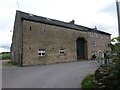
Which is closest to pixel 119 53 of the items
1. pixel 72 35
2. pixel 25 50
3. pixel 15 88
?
pixel 15 88

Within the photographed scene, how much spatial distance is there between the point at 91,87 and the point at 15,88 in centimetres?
393

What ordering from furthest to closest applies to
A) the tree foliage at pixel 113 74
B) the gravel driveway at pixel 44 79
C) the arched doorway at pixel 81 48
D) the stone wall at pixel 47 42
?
the arched doorway at pixel 81 48, the stone wall at pixel 47 42, the gravel driveway at pixel 44 79, the tree foliage at pixel 113 74

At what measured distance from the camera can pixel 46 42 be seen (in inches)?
675

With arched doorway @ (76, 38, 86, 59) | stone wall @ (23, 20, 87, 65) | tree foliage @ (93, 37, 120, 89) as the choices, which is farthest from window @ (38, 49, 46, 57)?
tree foliage @ (93, 37, 120, 89)

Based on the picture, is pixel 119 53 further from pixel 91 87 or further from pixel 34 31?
pixel 34 31

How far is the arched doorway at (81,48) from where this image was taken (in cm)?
2319

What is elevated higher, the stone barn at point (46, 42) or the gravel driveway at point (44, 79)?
the stone barn at point (46, 42)

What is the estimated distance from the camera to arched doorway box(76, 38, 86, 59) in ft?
76.1

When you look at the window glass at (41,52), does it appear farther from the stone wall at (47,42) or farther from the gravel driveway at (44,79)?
the gravel driveway at (44,79)

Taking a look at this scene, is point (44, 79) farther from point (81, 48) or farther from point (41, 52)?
point (81, 48)

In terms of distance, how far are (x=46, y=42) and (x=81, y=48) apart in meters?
10.3

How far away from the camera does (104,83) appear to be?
14.5 feet

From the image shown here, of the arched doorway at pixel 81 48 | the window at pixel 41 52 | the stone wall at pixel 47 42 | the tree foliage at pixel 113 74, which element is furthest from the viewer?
the arched doorway at pixel 81 48

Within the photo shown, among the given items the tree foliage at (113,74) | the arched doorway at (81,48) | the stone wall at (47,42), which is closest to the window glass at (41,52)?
the stone wall at (47,42)
